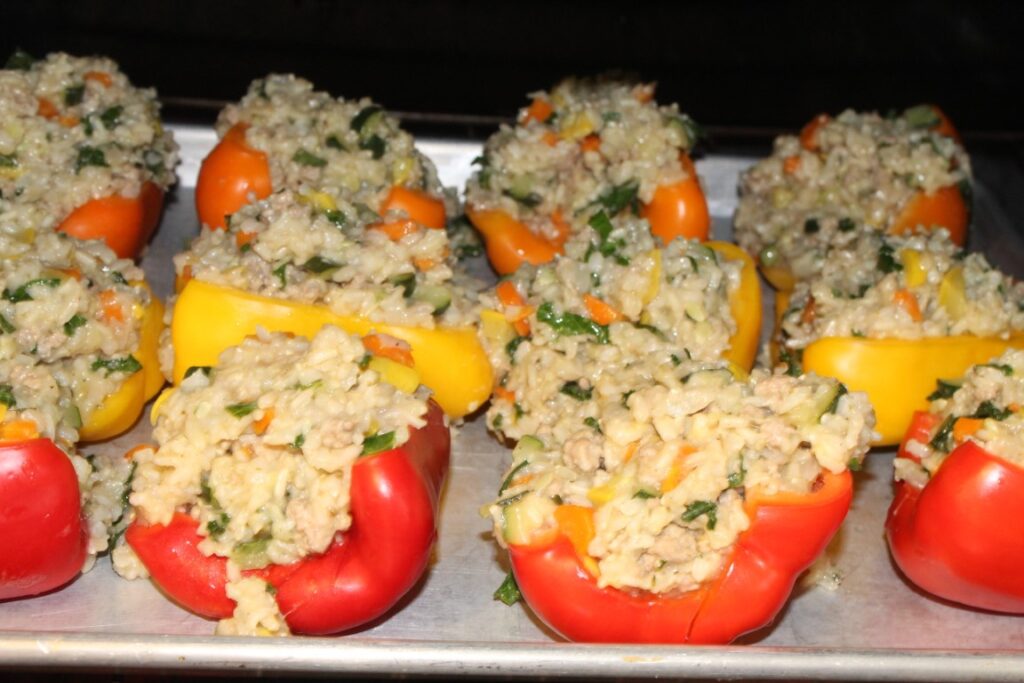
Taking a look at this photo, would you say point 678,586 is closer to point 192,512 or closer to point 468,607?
point 468,607

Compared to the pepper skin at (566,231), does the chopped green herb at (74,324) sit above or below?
below

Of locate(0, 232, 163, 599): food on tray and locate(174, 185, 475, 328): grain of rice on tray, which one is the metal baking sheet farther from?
locate(174, 185, 475, 328): grain of rice on tray

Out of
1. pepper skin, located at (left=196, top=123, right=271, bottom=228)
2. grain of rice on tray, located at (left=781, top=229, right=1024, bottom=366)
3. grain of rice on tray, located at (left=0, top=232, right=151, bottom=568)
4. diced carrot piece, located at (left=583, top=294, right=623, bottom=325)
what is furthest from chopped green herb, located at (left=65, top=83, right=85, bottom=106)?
grain of rice on tray, located at (left=781, top=229, right=1024, bottom=366)

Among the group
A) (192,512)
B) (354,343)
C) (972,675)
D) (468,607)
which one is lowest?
(468,607)

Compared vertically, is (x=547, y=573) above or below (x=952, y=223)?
below

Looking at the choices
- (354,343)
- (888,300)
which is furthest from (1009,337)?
(354,343)

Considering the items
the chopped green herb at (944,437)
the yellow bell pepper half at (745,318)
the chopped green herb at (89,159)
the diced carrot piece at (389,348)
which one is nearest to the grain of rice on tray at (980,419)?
the chopped green herb at (944,437)

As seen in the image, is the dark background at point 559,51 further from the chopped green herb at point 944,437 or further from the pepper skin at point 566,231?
the chopped green herb at point 944,437
